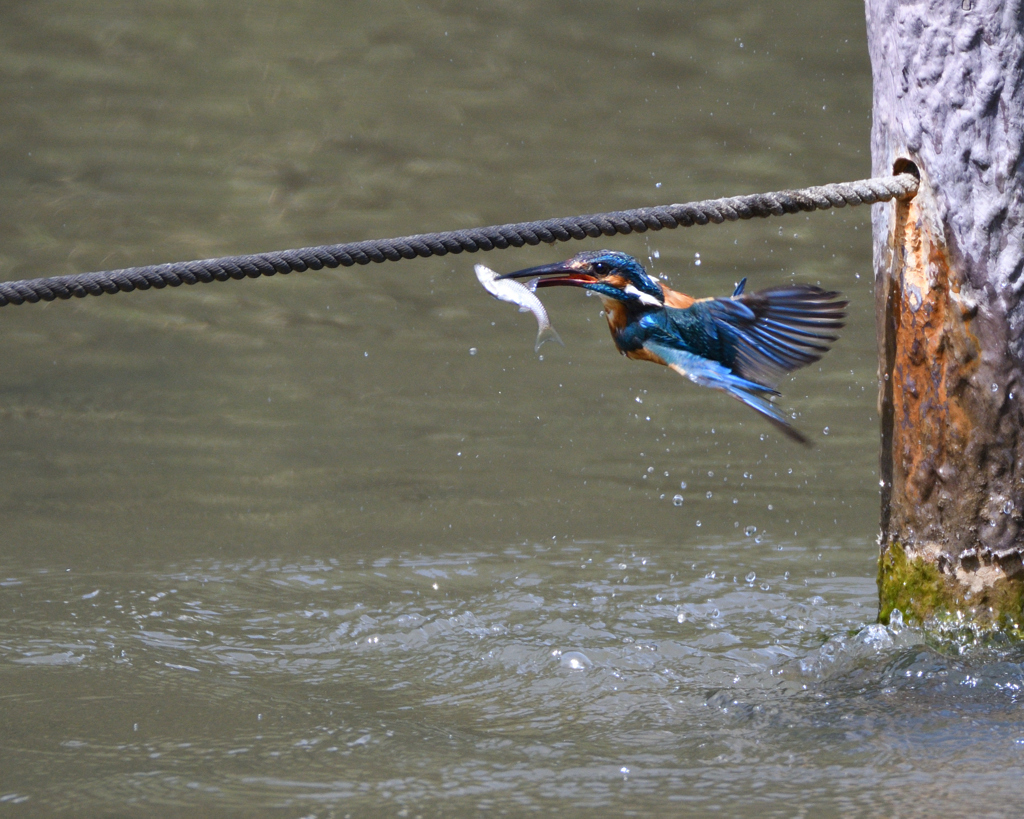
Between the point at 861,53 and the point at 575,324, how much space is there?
3306 mm

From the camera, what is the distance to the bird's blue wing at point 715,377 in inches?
80.2

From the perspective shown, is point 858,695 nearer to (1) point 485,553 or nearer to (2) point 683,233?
(1) point 485,553

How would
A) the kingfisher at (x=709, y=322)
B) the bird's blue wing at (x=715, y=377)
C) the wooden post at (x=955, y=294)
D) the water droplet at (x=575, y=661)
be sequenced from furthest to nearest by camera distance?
the water droplet at (x=575, y=661) < the wooden post at (x=955, y=294) < the kingfisher at (x=709, y=322) < the bird's blue wing at (x=715, y=377)

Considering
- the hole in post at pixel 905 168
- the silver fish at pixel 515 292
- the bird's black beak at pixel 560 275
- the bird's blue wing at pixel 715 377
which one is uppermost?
the hole in post at pixel 905 168

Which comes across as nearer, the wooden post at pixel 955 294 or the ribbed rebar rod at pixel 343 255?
the ribbed rebar rod at pixel 343 255

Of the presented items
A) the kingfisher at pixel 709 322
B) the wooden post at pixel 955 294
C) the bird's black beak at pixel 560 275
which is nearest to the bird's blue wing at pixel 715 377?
the kingfisher at pixel 709 322

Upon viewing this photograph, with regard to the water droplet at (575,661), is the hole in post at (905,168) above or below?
above

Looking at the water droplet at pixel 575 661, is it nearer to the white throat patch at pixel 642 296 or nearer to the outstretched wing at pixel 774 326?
the outstretched wing at pixel 774 326

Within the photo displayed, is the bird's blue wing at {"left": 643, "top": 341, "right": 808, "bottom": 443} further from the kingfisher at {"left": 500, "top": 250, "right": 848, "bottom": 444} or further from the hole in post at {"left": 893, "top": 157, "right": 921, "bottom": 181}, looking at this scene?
the hole in post at {"left": 893, "top": 157, "right": 921, "bottom": 181}

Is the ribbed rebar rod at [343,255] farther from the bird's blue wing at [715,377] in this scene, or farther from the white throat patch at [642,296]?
the bird's blue wing at [715,377]

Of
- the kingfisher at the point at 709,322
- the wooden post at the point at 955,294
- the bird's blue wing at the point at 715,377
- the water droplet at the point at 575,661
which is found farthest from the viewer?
the water droplet at the point at 575,661

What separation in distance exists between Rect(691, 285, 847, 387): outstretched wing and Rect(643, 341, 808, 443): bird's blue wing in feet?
0.17

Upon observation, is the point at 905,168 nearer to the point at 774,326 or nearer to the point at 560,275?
the point at 774,326

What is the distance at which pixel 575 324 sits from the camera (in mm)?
5531
